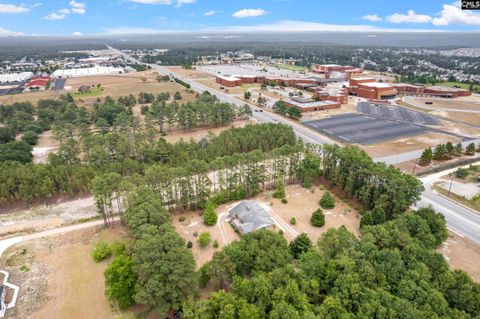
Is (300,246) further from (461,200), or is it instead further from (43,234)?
(43,234)

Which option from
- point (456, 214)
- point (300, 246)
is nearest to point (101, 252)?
point (300, 246)

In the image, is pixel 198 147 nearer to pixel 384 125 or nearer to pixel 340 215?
pixel 340 215

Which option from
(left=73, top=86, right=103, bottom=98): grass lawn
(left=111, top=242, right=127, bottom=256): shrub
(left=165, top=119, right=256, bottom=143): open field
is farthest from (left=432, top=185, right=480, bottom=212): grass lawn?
(left=73, top=86, right=103, bottom=98): grass lawn

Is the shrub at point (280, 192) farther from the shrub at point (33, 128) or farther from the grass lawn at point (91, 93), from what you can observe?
the grass lawn at point (91, 93)

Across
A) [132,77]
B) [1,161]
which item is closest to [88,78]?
[132,77]

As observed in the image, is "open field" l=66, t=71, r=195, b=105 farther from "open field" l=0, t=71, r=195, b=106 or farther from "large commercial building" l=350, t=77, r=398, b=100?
"large commercial building" l=350, t=77, r=398, b=100
